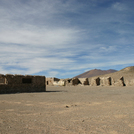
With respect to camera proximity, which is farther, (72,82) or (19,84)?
(72,82)

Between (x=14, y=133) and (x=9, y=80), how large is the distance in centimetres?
1222

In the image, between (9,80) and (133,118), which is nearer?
(133,118)

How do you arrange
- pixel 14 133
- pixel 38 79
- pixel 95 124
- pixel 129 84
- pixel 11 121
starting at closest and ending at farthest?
1. pixel 14 133
2. pixel 95 124
3. pixel 11 121
4. pixel 38 79
5. pixel 129 84

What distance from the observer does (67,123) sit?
4438 mm

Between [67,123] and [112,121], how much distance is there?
1.38 meters

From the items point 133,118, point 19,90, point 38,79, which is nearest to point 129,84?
point 38,79

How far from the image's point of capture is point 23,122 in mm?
4555

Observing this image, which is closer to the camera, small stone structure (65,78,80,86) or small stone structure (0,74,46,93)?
small stone structure (0,74,46,93)

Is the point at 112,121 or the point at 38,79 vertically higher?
the point at 38,79

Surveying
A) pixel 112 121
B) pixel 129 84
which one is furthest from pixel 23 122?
pixel 129 84

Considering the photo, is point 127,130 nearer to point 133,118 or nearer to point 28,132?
point 133,118

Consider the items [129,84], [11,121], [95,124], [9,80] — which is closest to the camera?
[95,124]

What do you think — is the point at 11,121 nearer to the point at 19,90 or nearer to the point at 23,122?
the point at 23,122

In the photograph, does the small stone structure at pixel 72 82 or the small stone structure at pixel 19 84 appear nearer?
the small stone structure at pixel 19 84
